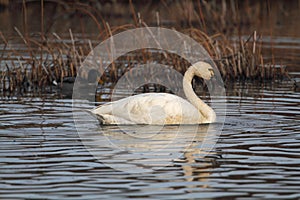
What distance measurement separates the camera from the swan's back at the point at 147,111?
902 cm

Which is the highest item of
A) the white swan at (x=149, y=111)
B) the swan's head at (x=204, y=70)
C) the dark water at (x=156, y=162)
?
the swan's head at (x=204, y=70)

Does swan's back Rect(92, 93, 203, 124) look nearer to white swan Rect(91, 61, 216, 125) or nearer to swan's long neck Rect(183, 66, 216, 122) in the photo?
white swan Rect(91, 61, 216, 125)

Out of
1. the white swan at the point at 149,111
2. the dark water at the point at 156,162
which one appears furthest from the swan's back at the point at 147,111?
the dark water at the point at 156,162

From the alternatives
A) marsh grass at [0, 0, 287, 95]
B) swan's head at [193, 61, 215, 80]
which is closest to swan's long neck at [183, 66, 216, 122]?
swan's head at [193, 61, 215, 80]

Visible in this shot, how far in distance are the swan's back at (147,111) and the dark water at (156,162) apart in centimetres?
22

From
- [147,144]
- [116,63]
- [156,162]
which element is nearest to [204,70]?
[147,144]

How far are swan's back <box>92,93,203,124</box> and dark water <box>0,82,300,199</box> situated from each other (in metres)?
0.22

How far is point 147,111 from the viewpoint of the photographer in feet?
29.5

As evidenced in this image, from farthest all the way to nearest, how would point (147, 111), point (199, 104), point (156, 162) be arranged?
1. point (199, 104)
2. point (147, 111)
3. point (156, 162)

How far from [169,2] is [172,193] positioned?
20.0 metres

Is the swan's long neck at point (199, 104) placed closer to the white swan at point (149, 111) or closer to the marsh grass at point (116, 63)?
the white swan at point (149, 111)

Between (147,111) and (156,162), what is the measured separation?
74.8 inches

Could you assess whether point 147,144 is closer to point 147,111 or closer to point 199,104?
point 147,111

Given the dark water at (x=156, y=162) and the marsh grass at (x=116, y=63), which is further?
the marsh grass at (x=116, y=63)
